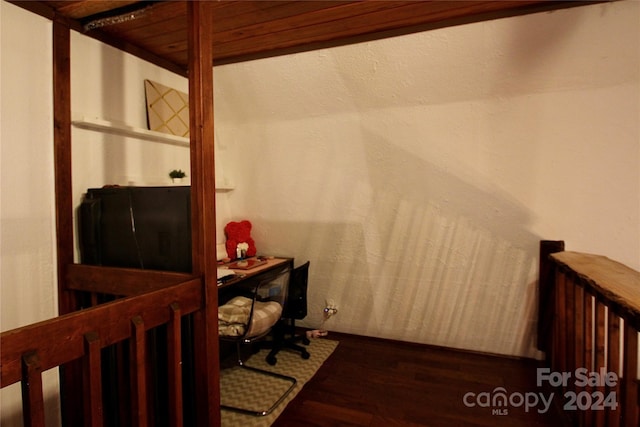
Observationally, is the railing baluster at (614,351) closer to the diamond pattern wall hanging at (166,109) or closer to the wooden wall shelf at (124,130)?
the wooden wall shelf at (124,130)

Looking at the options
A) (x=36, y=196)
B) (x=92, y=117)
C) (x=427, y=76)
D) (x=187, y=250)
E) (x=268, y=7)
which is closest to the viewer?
(x=187, y=250)

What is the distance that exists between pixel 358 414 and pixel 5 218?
2.18 meters

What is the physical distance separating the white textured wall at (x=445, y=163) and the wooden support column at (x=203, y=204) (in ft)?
4.15

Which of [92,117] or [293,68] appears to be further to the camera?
[293,68]

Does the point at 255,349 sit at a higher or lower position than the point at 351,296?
lower

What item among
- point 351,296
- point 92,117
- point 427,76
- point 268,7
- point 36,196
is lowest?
point 351,296

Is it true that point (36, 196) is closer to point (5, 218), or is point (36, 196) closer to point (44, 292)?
point (5, 218)

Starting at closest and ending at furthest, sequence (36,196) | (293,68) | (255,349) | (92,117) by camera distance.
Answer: (36,196), (92,117), (293,68), (255,349)

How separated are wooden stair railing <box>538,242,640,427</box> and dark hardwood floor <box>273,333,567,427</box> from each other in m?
0.22

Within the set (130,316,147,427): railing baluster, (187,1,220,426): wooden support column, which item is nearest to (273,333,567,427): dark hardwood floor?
(187,1,220,426): wooden support column

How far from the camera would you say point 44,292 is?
1822mm

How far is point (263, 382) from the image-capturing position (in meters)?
2.29

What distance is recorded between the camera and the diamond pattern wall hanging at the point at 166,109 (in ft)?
8.18

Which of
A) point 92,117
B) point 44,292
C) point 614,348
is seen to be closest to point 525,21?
point 614,348
